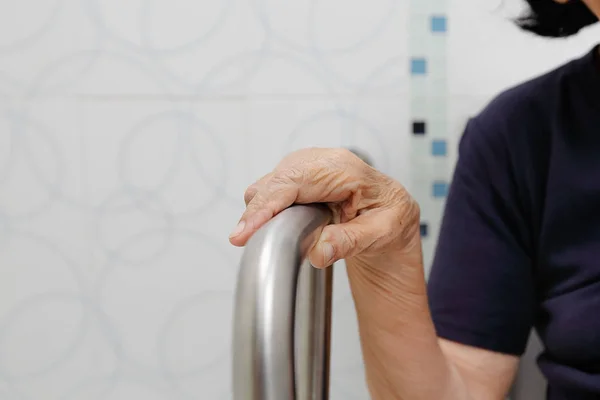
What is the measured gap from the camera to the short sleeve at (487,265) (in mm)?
601

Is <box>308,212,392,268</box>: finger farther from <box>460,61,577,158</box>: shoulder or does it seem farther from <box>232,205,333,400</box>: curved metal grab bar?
<box>460,61,577,158</box>: shoulder

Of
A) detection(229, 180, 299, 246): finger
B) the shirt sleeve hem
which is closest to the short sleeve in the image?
the shirt sleeve hem

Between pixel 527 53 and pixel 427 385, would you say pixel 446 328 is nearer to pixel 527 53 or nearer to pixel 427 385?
pixel 427 385

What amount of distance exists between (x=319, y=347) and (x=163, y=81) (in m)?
0.43

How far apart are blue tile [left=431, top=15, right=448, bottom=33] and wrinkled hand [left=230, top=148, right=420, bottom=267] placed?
352 mm

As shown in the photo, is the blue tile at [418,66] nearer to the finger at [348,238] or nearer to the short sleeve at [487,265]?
the short sleeve at [487,265]

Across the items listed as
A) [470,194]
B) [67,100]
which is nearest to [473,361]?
[470,194]

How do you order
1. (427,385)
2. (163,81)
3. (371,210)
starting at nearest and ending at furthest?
(371,210)
(427,385)
(163,81)

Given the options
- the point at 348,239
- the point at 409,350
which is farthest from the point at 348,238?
the point at 409,350

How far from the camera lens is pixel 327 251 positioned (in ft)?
1.12

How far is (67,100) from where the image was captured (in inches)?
28.0

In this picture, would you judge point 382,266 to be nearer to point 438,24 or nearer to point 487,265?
point 487,265

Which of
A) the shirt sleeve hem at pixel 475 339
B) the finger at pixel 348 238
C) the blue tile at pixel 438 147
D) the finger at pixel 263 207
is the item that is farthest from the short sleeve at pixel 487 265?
the finger at pixel 263 207

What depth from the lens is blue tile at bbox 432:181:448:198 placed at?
0.75 m
